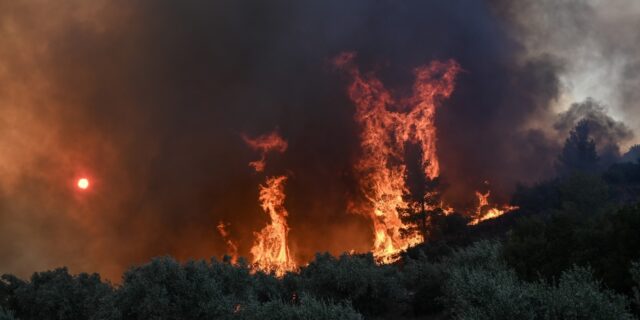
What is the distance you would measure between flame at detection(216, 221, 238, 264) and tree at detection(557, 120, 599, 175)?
197ft

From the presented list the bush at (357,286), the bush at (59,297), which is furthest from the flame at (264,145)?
the bush at (357,286)

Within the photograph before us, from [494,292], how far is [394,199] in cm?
6100

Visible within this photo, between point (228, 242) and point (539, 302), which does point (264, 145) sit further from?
point (539, 302)

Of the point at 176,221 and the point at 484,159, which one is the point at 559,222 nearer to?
the point at 484,159

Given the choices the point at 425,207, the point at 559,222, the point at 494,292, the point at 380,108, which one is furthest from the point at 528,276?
the point at 380,108

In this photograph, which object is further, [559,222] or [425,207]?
[425,207]

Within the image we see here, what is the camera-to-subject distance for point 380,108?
292 ft

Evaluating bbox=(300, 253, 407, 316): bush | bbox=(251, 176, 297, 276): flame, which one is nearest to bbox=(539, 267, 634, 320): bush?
bbox=(300, 253, 407, 316): bush

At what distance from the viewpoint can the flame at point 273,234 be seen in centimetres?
7375

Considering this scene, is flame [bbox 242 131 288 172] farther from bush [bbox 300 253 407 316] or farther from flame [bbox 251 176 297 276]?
bush [bbox 300 253 407 316]

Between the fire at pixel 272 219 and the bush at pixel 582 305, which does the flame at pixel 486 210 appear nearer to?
the fire at pixel 272 219

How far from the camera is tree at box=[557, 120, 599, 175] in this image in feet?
273

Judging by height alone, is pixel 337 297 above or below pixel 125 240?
below

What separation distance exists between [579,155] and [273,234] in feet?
187
